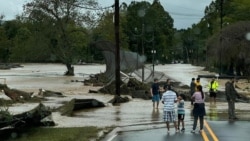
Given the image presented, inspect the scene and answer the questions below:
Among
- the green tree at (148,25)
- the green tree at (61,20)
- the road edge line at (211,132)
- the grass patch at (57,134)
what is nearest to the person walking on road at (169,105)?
the road edge line at (211,132)

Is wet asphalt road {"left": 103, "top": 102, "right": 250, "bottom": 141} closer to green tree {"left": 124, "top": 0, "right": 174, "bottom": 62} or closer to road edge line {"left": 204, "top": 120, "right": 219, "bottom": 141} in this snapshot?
road edge line {"left": 204, "top": 120, "right": 219, "bottom": 141}

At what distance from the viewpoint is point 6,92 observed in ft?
87.6

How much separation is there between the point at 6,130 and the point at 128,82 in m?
25.5

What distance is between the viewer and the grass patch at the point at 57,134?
14789mm

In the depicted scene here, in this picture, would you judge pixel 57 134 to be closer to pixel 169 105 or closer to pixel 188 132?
pixel 169 105

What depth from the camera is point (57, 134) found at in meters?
15.6

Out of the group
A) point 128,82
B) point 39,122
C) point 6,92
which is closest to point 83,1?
point 128,82

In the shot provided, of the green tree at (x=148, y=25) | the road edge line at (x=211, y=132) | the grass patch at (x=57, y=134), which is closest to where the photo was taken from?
the grass patch at (x=57, y=134)

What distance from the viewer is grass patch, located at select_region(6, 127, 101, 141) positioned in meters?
14.8

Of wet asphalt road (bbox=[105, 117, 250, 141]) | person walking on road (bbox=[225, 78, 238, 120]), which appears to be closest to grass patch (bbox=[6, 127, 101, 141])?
wet asphalt road (bbox=[105, 117, 250, 141])

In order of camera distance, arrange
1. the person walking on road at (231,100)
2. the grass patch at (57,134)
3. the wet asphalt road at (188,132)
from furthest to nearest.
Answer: the person walking on road at (231,100)
the wet asphalt road at (188,132)
the grass patch at (57,134)

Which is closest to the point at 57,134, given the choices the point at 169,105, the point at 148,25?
the point at 169,105

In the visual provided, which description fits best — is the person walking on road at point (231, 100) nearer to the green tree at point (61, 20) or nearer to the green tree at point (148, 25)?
the green tree at point (61, 20)

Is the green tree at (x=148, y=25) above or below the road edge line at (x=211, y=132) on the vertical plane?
above
